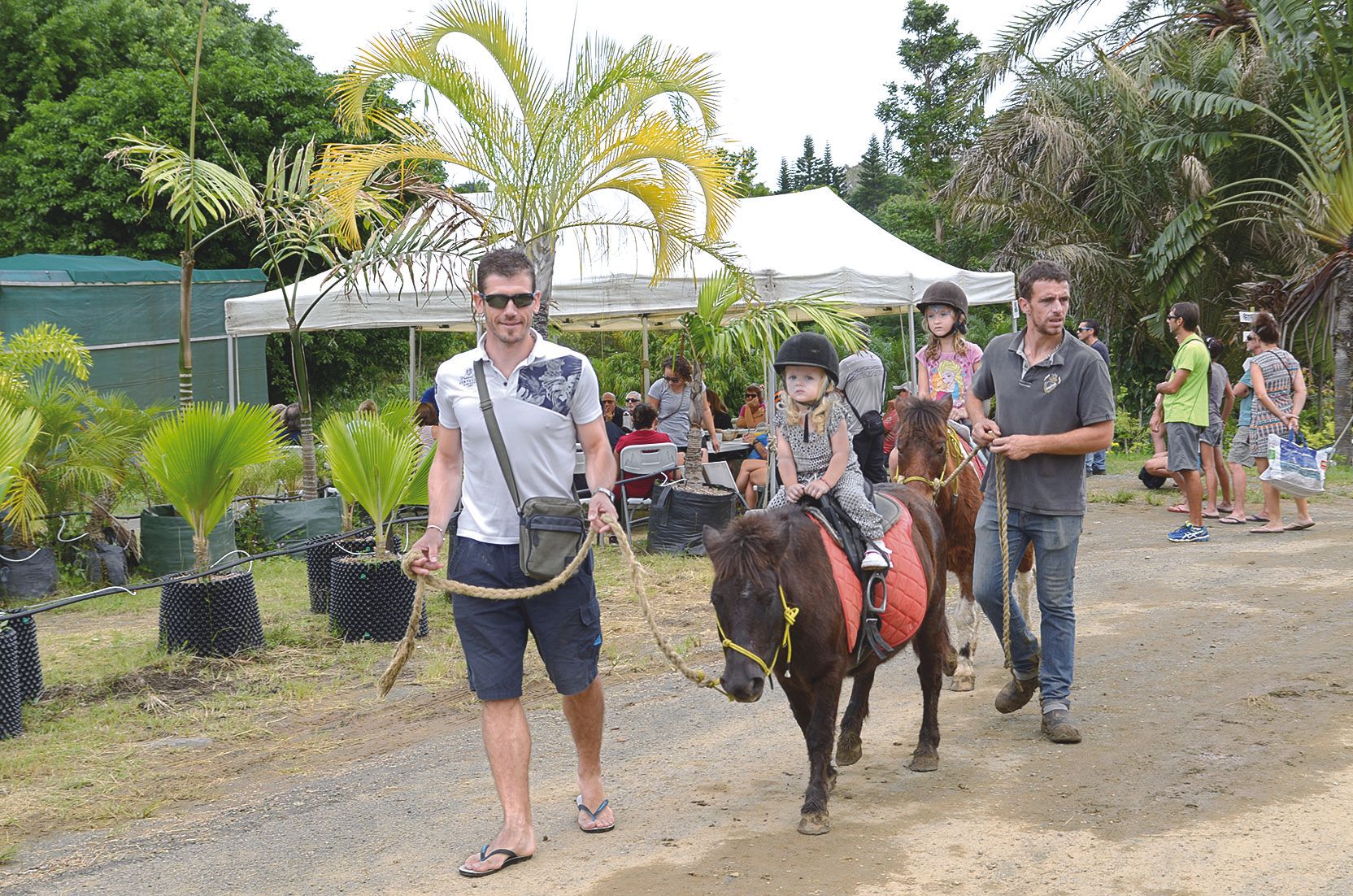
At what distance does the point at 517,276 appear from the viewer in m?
3.98

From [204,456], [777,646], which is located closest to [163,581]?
[204,456]

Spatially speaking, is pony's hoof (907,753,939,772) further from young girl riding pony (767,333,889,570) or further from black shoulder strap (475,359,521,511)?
black shoulder strap (475,359,521,511)

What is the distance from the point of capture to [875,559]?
4441 millimetres

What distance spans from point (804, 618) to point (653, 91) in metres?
7.37

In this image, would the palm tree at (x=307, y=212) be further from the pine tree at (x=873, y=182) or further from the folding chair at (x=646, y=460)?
the pine tree at (x=873, y=182)

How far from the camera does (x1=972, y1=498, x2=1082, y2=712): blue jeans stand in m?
5.08

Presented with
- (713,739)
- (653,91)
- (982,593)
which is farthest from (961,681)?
(653,91)

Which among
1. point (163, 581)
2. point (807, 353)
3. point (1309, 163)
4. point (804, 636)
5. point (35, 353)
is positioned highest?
point (1309, 163)

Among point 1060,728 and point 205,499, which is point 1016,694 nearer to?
point 1060,728

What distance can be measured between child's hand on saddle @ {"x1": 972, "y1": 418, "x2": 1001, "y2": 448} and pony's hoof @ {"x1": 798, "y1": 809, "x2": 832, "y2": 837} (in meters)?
1.84

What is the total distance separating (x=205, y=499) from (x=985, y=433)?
4.80 meters

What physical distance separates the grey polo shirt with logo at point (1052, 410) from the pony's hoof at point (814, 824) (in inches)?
70.9

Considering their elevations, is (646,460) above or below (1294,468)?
above

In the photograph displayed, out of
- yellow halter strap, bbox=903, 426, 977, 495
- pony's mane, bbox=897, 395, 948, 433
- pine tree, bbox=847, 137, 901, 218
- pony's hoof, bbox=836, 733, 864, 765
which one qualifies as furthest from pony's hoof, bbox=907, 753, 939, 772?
pine tree, bbox=847, 137, 901, 218
